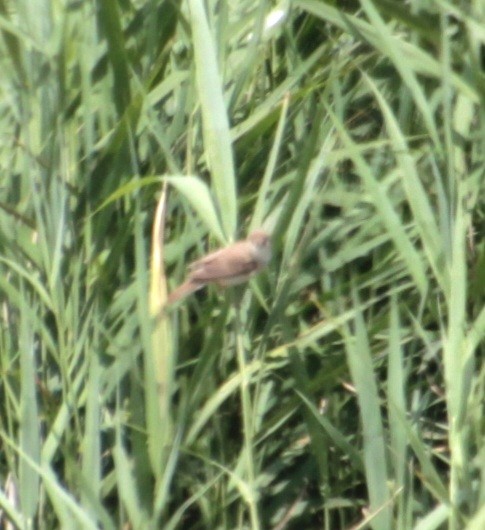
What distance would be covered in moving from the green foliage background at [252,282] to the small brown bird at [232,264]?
3 cm

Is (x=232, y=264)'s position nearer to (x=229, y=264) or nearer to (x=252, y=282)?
(x=229, y=264)

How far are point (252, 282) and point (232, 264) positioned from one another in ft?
0.72

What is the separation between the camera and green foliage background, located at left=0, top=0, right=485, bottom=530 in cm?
174

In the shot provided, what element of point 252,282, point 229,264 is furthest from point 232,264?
point 252,282

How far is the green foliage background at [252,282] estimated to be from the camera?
5.70 feet

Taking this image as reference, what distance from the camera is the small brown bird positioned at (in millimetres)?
1670

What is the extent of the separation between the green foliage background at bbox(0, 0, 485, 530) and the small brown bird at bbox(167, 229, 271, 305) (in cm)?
3

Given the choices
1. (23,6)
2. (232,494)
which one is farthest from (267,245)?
(23,6)

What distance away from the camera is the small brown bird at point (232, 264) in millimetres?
1670

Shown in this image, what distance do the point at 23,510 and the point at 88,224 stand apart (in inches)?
14.3

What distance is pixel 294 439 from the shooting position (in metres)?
1.99

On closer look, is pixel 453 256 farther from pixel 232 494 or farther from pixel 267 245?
pixel 232 494

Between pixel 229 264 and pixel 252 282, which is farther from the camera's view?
pixel 252 282

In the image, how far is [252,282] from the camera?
6.20 ft
